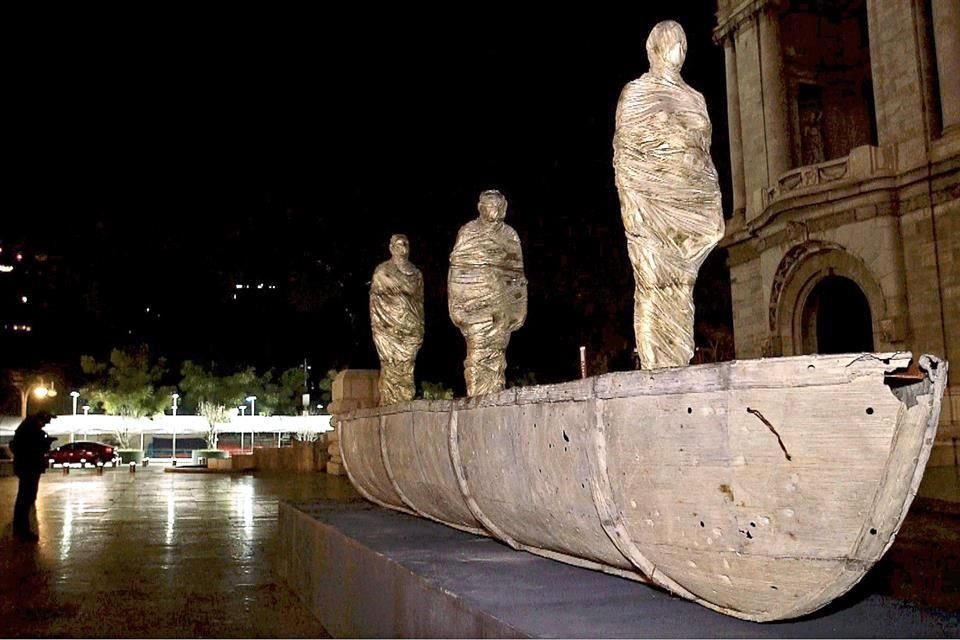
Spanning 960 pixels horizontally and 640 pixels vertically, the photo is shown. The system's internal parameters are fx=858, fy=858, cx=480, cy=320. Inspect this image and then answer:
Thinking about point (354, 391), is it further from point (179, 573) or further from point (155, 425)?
point (155, 425)

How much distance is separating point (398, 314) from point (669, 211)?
220 inches

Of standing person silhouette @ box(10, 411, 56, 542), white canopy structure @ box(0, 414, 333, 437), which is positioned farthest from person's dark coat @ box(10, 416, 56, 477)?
white canopy structure @ box(0, 414, 333, 437)

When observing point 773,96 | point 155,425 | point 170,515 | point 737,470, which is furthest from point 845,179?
point 155,425

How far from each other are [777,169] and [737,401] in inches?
865

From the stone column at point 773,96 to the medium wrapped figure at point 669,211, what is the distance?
66.1ft

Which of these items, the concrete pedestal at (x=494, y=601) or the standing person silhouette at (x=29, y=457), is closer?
the concrete pedestal at (x=494, y=601)

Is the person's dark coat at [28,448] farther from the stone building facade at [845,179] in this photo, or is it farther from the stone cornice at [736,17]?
the stone cornice at [736,17]

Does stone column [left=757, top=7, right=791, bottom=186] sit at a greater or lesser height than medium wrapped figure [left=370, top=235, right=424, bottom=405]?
greater

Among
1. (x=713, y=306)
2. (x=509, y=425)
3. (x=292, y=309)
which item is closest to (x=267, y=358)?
(x=292, y=309)

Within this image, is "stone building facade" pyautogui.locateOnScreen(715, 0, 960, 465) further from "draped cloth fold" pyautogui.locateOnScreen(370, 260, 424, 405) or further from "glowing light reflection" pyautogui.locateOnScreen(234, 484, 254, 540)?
"glowing light reflection" pyautogui.locateOnScreen(234, 484, 254, 540)

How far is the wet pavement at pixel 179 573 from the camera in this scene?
20.5ft

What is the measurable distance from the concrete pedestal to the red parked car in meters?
31.9

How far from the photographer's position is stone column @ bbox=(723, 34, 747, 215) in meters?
25.2

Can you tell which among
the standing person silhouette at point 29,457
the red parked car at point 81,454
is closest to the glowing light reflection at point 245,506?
the standing person silhouette at point 29,457
